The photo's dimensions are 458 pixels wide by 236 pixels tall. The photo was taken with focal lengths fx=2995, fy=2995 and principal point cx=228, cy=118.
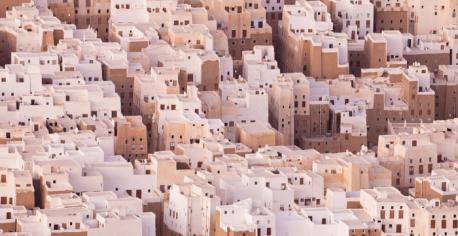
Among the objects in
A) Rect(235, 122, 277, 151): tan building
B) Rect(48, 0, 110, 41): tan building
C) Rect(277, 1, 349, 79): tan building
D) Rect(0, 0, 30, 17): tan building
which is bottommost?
Rect(235, 122, 277, 151): tan building

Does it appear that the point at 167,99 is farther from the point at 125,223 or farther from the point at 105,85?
the point at 125,223

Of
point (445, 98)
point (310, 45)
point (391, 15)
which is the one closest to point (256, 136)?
point (445, 98)

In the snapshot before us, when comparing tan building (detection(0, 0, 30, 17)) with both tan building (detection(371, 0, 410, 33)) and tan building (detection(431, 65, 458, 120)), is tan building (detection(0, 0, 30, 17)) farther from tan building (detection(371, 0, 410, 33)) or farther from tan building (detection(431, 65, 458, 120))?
tan building (detection(431, 65, 458, 120))

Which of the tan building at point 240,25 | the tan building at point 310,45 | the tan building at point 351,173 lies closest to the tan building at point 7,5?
the tan building at point 240,25

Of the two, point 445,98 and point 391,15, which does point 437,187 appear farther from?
point 391,15

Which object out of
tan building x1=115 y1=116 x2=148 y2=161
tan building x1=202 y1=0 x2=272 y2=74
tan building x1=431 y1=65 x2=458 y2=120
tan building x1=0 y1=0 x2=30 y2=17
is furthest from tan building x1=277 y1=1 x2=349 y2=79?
tan building x1=115 y1=116 x2=148 y2=161

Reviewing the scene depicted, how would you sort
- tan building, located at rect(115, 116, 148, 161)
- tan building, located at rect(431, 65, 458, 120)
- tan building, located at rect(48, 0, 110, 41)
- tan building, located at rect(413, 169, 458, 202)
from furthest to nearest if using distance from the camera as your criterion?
tan building, located at rect(48, 0, 110, 41), tan building, located at rect(431, 65, 458, 120), tan building, located at rect(115, 116, 148, 161), tan building, located at rect(413, 169, 458, 202)

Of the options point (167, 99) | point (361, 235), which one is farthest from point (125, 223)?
point (167, 99)

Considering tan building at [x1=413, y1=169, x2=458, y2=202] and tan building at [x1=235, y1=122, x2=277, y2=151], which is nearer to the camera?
tan building at [x1=413, y1=169, x2=458, y2=202]
